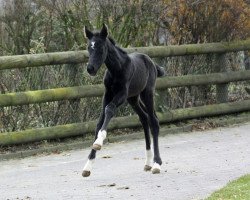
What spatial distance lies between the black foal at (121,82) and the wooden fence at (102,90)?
2.38 metres

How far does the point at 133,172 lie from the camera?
35.4 ft

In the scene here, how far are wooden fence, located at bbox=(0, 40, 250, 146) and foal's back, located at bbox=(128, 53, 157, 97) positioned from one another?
254 cm

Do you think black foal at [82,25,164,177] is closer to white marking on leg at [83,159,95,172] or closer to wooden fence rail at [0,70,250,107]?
white marking on leg at [83,159,95,172]

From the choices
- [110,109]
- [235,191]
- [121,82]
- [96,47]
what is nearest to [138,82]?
[121,82]

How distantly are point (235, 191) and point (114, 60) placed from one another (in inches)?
92.8

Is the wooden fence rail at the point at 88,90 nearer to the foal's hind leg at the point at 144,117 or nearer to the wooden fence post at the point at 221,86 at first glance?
the wooden fence post at the point at 221,86

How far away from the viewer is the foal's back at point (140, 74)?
10422 mm

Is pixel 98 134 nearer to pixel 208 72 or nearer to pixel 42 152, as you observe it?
pixel 42 152

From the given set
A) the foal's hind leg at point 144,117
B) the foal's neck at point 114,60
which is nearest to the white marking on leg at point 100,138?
the foal's neck at point 114,60

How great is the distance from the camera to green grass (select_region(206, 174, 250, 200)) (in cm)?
850

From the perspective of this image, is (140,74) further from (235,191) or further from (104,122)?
(235,191)

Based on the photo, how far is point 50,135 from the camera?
A: 1300cm

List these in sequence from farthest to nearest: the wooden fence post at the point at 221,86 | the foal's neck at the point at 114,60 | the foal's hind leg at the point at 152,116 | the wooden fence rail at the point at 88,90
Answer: the wooden fence post at the point at 221,86, the wooden fence rail at the point at 88,90, the foal's hind leg at the point at 152,116, the foal's neck at the point at 114,60

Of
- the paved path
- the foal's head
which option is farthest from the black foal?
the paved path
